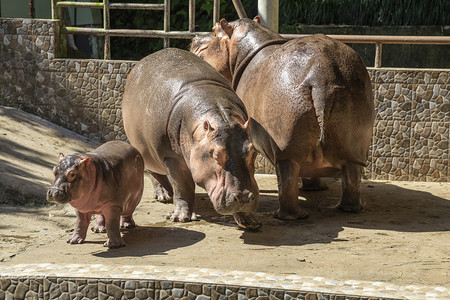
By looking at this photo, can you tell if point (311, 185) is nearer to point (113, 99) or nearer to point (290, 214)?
point (290, 214)

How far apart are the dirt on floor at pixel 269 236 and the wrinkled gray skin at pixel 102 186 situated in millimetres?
199

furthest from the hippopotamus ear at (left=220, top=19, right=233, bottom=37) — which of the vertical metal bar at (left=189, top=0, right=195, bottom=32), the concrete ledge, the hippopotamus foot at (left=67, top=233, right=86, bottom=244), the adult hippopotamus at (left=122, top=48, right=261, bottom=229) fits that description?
the concrete ledge

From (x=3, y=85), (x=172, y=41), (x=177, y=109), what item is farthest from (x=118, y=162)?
(x=172, y=41)

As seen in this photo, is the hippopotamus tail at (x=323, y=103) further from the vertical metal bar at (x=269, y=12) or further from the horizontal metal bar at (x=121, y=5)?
the horizontal metal bar at (x=121, y=5)

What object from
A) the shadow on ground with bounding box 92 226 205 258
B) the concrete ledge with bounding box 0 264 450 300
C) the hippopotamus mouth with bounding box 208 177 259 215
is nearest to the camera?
the concrete ledge with bounding box 0 264 450 300

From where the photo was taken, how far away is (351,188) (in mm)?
7258

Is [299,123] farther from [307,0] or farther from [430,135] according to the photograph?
[307,0]

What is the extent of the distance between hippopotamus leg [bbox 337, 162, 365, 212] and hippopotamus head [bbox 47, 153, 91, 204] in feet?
8.35

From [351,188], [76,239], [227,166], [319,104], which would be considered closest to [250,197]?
[227,166]

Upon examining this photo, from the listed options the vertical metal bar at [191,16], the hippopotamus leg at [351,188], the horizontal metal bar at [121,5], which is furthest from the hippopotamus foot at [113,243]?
the horizontal metal bar at [121,5]

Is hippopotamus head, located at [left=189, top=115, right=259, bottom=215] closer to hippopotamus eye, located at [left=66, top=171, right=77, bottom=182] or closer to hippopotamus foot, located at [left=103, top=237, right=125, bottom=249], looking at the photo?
hippopotamus foot, located at [left=103, top=237, right=125, bottom=249]

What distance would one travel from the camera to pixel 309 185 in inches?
347

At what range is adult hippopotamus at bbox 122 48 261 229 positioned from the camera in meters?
6.03

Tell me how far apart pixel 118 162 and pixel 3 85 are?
503 cm
